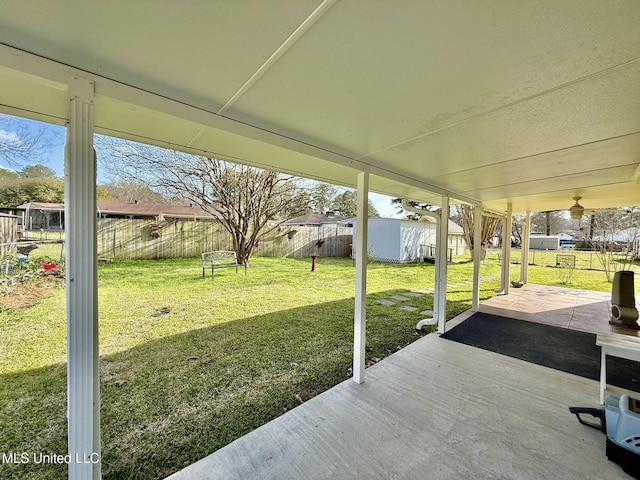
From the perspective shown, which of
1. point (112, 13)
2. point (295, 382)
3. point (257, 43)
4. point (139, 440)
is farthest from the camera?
point (295, 382)

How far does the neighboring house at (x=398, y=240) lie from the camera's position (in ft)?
39.2

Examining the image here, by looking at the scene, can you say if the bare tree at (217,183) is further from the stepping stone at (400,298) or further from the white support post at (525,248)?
the white support post at (525,248)

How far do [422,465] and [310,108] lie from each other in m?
2.32

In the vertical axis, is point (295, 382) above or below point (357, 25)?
below

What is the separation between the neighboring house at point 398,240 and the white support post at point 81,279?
10.8 metres

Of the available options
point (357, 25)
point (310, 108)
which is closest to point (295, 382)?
point (310, 108)

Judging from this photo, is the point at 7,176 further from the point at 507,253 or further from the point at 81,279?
the point at 507,253

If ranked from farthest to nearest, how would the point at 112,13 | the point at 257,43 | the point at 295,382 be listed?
the point at 295,382 → the point at 257,43 → the point at 112,13

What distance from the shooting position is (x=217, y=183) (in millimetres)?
8242

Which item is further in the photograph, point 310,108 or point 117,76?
point 310,108

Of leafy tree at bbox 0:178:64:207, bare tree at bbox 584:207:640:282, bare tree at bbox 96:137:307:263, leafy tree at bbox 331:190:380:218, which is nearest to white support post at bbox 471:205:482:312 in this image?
bare tree at bbox 96:137:307:263

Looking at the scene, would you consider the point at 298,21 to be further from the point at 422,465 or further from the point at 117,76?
the point at 422,465

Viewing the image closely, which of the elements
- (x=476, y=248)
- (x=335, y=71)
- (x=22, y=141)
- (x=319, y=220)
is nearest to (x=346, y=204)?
(x=319, y=220)

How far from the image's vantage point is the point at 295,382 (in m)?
2.62
